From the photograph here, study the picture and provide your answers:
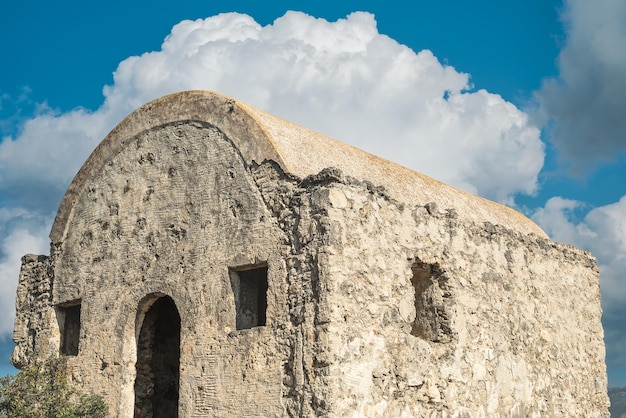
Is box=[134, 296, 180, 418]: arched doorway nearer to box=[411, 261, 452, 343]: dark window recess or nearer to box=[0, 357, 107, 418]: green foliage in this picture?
box=[0, 357, 107, 418]: green foliage

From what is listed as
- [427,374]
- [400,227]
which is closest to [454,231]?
[400,227]

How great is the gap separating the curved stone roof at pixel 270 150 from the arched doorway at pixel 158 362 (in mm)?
2023

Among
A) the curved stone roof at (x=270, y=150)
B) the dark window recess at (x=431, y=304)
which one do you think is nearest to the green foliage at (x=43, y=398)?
the curved stone roof at (x=270, y=150)

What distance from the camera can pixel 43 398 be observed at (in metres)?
10.8

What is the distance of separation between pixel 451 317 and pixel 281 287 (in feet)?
7.90

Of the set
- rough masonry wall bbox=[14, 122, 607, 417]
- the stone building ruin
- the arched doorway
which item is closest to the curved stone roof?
the stone building ruin

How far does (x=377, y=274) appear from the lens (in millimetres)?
9531

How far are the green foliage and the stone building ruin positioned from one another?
226 millimetres

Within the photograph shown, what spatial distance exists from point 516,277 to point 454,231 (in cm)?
162

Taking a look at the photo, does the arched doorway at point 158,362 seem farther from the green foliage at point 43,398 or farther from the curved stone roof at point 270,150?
the curved stone roof at point 270,150

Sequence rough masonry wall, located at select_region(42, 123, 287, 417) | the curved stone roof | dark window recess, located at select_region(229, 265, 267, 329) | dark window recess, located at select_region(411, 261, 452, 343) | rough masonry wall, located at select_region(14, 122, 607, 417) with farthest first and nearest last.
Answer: dark window recess, located at select_region(411, 261, 452, 343)
the curved stone roof
dark window recess, located at select_region(229, 265, 267, 329)
rough masonry wall, located at select_region(42, 123, 287, 417)
rough masonry wall, located at select_region(14, 122, 607, 417)

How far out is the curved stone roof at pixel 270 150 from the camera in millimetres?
10070

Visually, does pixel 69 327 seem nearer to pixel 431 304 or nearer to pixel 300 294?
pixel 300 294

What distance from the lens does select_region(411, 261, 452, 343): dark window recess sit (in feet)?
34.6
